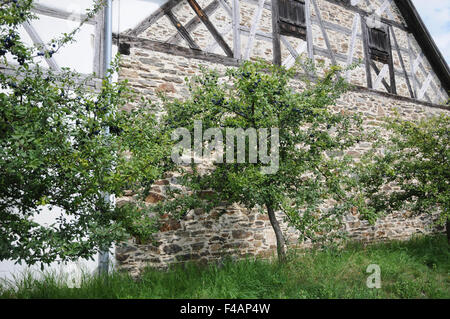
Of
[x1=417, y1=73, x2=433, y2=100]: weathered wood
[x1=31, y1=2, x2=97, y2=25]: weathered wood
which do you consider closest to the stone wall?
[x1=31, y1=2, x2=97, y2=25]: weathered wood

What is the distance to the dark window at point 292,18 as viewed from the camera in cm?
646

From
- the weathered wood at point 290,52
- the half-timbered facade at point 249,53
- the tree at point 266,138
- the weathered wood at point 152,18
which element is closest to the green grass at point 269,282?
the tree at point 266,138

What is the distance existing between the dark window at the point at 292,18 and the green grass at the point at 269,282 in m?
4.75

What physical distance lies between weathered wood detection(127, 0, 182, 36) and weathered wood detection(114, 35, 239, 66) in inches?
6.0

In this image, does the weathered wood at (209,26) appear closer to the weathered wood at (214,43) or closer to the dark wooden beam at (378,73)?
the weathered wood at (214,43)

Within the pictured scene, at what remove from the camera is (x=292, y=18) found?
21.6ft

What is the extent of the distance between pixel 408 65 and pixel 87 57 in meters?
8.33

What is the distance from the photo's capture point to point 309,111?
3.83 m

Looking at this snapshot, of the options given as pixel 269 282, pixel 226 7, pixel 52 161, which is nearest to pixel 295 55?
pixel 226 7

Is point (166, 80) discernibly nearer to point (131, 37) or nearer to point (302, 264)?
point (131, 37)

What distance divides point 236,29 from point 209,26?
0.59m

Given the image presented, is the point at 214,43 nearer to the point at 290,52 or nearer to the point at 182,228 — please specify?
the point at 290,52
